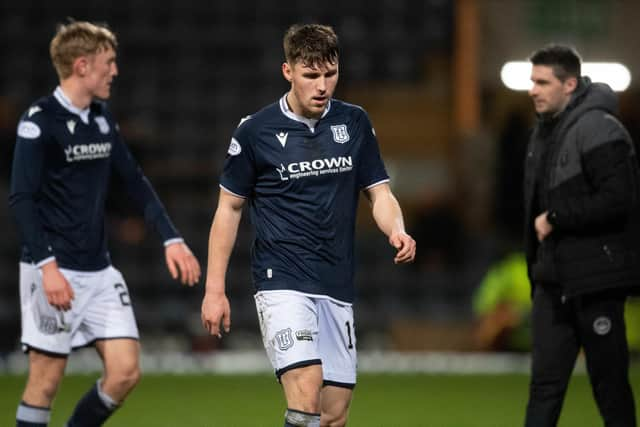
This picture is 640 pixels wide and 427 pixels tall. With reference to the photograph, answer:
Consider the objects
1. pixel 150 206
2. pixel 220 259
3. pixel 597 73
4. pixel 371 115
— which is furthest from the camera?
pixel 597 73

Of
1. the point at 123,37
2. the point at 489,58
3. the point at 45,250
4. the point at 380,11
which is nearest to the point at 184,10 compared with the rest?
the point at 123,37

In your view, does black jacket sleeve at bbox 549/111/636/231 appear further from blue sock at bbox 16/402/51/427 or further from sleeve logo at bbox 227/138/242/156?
blue sock at bbox 16/402/51/427

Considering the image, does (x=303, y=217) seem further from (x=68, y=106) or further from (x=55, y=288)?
(x=68, y=106)

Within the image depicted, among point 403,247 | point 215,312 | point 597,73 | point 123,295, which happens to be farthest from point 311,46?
point 597,73

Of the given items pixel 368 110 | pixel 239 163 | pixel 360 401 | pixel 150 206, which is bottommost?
pixel 360 401

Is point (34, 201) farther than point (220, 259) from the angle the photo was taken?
Yes

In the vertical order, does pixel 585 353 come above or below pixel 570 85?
below

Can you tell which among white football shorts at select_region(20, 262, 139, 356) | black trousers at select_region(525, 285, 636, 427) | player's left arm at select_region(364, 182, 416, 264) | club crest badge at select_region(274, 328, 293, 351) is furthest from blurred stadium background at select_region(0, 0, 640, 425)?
club crest badge at select_region(274, 328, 293, 351)

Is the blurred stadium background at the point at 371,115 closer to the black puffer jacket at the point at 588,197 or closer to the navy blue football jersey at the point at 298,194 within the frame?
the black puffer jacket at the point at 588,197

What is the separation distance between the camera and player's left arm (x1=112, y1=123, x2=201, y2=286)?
19.9 ft

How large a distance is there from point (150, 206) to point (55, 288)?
83 cm

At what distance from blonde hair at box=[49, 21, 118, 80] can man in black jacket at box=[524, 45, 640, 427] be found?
214cm

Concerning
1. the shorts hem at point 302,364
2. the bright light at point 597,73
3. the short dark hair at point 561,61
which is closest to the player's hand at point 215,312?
the shorts hem at point 302,364

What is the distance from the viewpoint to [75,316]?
6.04 meters
